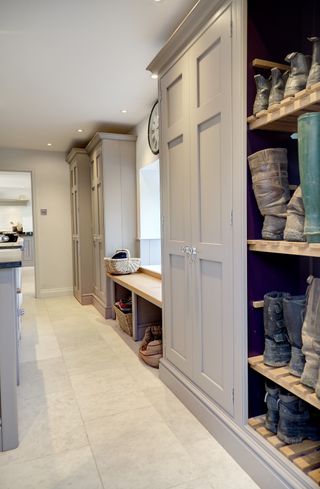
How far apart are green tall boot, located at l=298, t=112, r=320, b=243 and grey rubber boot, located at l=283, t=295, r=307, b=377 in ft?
1.03

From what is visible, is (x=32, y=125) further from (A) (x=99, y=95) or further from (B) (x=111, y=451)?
(B) (x=111, y=451)

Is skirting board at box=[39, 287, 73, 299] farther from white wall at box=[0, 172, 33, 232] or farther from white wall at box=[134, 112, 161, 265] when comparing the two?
white wall at box=[0, 172, 33, 232]

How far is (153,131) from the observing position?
3.56 meters

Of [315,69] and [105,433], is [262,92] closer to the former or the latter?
[315,69]

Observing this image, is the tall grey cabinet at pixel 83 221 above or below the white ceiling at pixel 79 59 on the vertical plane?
below

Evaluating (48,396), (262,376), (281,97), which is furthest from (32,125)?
(262,376)

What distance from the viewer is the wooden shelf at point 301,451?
129 centimetres

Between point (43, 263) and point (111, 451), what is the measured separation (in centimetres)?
418

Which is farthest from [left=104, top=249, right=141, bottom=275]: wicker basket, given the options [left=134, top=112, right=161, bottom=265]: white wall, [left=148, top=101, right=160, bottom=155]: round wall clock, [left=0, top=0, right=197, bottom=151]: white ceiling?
[left=0, top=0, right=197, bottom=151]: white ceiling

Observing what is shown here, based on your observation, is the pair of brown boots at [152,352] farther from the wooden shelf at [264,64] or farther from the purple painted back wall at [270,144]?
the wooden shelf at [264,64]

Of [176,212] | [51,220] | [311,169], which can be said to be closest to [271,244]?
[311,169]

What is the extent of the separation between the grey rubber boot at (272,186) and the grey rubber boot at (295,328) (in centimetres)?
29

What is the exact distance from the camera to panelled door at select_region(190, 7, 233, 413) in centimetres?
161

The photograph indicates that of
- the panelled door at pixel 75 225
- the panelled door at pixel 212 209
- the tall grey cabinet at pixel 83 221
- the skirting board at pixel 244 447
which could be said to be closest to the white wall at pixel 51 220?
the panelled door at pixel 75 225
